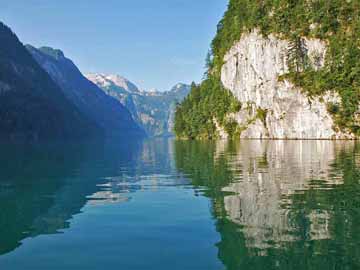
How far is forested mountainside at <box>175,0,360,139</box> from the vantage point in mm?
99750

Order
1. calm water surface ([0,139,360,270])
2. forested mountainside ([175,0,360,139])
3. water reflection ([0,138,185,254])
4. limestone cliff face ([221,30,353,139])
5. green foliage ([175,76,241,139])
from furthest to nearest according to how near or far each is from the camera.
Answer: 1. green foliage ([175,76,241,139])
2. limestone cliff face ([221,30,353,139])
3. forested mountainside ([175,0,360,139])
4. water reflection ([0,138,185,254])
5. calm water surface ([0,139,360,270])

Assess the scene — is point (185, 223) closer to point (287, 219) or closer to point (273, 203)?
point (287, 219)

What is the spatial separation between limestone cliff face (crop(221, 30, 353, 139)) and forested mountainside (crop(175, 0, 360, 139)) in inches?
9.0

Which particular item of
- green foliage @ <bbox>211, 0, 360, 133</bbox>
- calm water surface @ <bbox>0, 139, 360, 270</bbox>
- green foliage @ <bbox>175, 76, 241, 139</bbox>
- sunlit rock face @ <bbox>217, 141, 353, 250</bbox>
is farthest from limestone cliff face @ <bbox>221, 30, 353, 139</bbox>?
calm water surface @ <bbox>0, 139, 360, 270</bbox>

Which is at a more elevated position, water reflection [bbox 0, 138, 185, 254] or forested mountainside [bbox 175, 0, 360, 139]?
forested mountainside [bbox 175, 0, 360, 139]

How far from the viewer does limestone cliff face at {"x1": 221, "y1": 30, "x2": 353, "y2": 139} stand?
105062 mm

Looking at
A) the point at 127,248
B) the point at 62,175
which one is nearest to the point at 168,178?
the point at 62,175

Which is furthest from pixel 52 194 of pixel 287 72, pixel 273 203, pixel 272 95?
pixel 272 95

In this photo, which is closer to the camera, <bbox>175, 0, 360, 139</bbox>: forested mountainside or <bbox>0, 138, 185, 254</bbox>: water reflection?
<bbox>0, 138, 185, 254</bbox>: water reflection

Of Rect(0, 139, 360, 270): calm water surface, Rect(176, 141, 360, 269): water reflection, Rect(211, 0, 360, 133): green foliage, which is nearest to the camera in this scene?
Rect(176, 141, 360, 269): water reflection

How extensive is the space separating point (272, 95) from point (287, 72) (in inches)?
296

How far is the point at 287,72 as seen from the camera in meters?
115

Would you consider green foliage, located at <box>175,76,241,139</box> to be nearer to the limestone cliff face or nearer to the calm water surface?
the limestone cliff face

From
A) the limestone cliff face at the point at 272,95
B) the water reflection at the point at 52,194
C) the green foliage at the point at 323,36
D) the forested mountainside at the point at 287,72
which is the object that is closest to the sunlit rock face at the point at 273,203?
the water reflection at the point at 52,194
